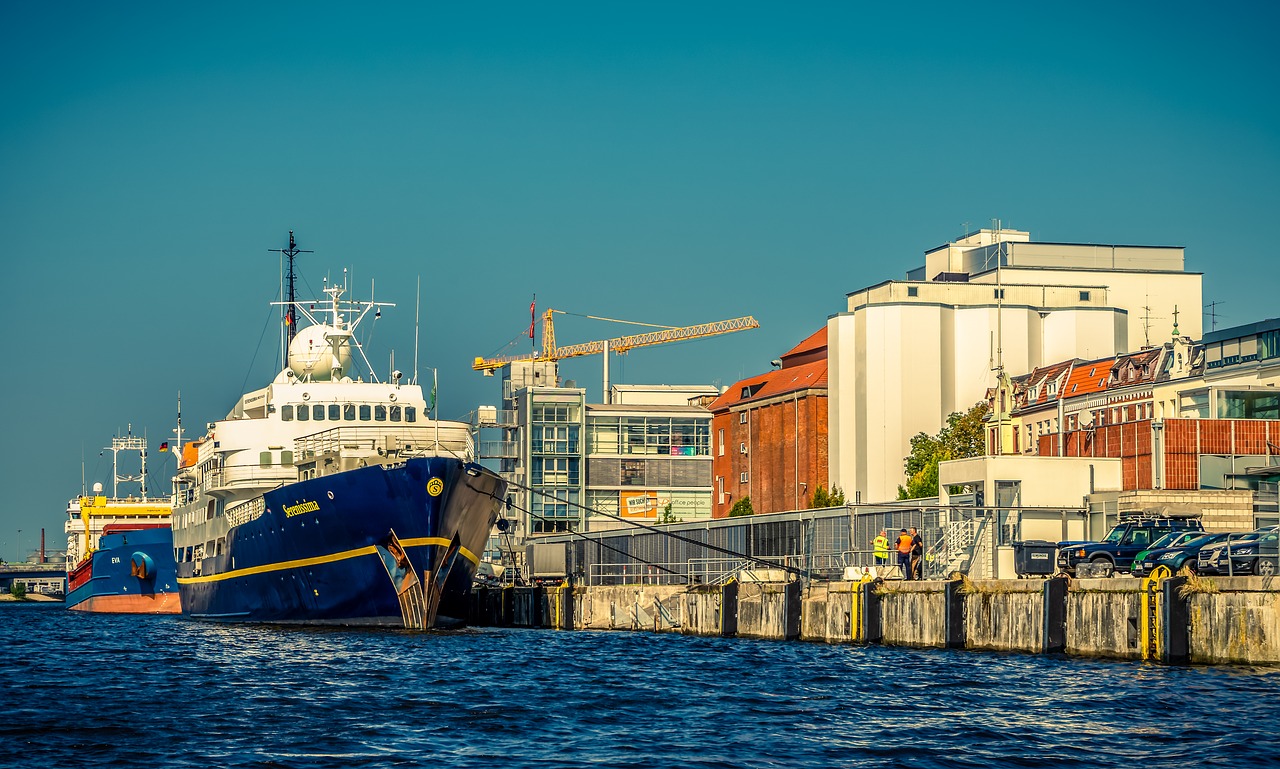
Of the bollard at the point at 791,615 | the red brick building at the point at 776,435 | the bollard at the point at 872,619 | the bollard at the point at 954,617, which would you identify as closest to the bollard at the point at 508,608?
the bollard at the point at 791,615

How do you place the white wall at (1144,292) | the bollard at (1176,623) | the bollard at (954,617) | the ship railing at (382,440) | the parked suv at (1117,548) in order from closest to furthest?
1. the bollard at (1176,623)
2. the bollard at (954,617)
3. the parked suv at (1117,548)
4. the ship railing at (382,440)
5. the white wall at (1144,292)

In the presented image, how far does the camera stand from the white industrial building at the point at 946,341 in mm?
99562

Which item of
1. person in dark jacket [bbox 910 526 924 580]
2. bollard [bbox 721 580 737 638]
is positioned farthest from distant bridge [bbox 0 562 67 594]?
person in dark jacket [bbox 910 526 924 580]

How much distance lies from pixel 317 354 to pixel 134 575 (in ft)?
73.9

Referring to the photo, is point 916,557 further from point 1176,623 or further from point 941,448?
point 941,448

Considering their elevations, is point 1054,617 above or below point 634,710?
above

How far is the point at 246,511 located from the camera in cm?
5453

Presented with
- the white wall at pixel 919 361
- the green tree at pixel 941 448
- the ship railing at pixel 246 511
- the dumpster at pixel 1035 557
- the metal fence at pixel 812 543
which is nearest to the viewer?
the dumpster at pixel 1035 557

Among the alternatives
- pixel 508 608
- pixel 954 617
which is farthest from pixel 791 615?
pixel 508 608

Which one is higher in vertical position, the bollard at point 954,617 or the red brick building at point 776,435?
the red brick building at point 776,435

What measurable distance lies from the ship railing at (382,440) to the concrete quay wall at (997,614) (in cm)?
725

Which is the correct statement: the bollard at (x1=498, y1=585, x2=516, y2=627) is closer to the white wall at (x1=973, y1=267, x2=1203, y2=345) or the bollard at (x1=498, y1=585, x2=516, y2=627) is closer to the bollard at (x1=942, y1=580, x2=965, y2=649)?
the bollard at (x1=942, y1=580, x2=965, y2=649)

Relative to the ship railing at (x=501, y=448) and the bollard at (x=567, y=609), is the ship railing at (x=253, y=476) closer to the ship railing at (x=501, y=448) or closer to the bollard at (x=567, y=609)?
the bollard at (x=567, y=609)

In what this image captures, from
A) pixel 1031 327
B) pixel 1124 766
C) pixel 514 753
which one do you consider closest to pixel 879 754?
pixel 1124 766
